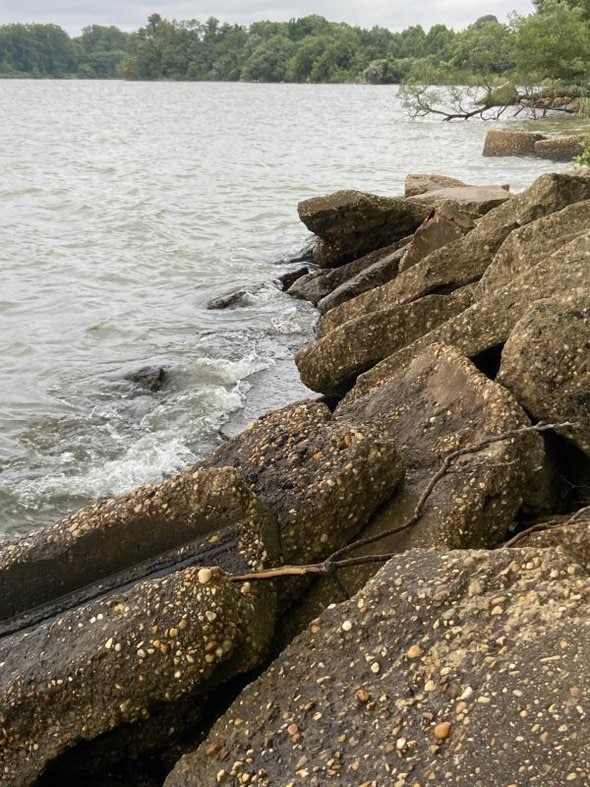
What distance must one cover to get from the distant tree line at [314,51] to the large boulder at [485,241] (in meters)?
37.3

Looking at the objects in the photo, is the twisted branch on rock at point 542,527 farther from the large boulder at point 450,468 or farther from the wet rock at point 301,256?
the wet rock at point 301,256

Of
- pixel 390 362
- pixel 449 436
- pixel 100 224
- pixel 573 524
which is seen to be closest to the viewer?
pixel 573 524

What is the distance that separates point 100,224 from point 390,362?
18.4 meters

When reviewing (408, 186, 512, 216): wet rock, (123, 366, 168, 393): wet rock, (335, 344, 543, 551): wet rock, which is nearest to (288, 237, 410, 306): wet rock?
(408, 186, 512, 216): wet rock

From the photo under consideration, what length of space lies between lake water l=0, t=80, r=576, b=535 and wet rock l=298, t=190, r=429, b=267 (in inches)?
56.5

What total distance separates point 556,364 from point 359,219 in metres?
9.05

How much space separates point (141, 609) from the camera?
3.69m

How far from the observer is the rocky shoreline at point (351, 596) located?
9.37 feet

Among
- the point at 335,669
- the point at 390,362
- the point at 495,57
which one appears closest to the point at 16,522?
the point at 390,362

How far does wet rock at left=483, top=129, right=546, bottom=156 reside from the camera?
3108cm

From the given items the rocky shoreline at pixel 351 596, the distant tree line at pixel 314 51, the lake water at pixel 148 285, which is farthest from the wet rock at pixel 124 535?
the distant tree line at pixel 314 51

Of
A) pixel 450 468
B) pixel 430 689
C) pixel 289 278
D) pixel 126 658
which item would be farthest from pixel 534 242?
pixel 289 278

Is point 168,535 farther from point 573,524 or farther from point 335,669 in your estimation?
point 573,524

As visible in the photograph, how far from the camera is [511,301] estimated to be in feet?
19.3
